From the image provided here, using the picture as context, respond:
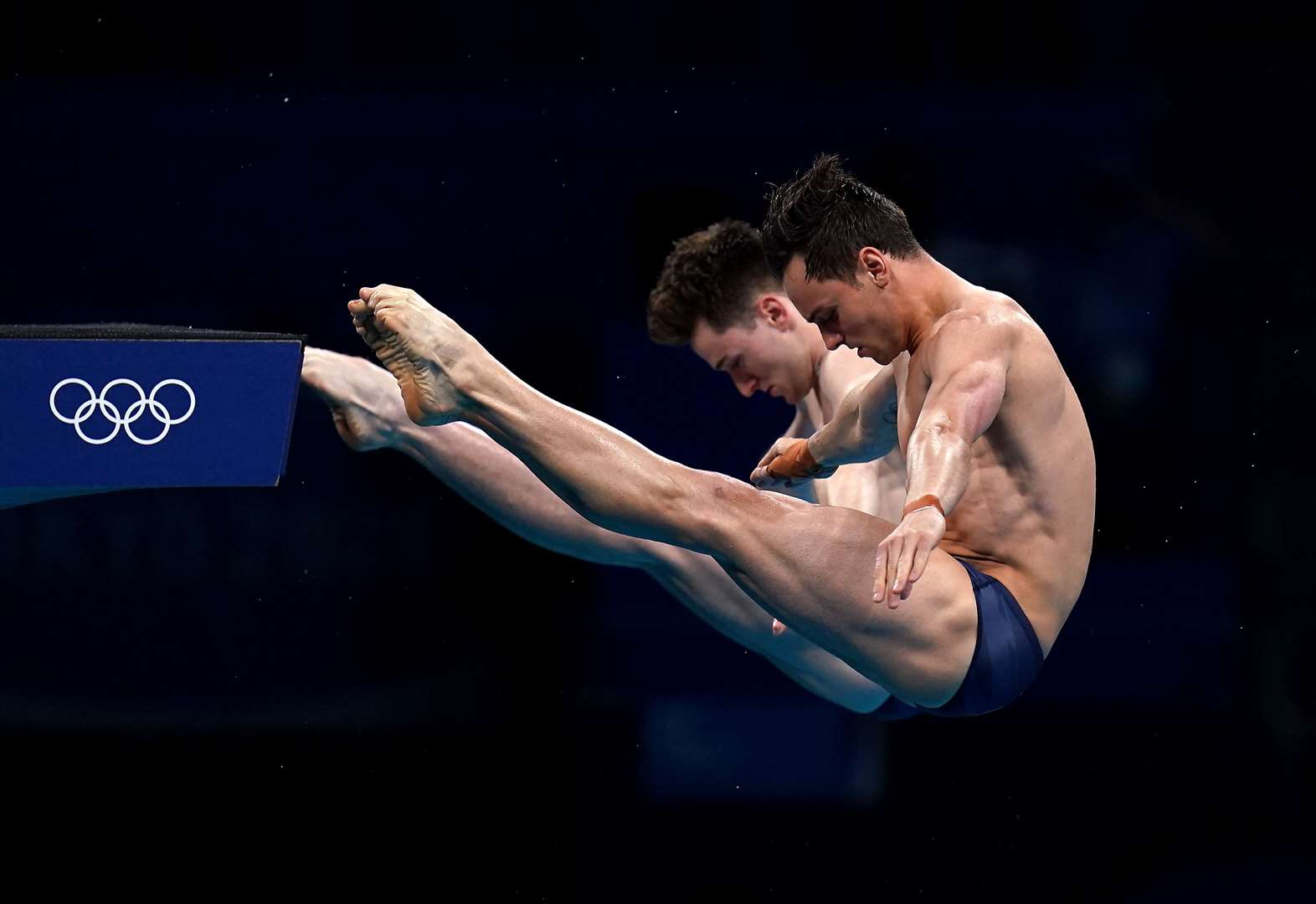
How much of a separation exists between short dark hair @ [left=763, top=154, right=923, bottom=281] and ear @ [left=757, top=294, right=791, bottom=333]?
2.64ft

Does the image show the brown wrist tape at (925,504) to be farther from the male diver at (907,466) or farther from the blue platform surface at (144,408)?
the blue platform surface at (144,408)

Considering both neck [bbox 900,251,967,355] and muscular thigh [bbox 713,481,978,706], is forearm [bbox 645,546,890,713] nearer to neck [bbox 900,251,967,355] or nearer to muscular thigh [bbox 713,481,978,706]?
muscular thigh [bbox 713,481,978,706]

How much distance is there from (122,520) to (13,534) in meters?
0.26

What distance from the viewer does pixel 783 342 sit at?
3.32m

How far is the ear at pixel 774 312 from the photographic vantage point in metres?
3.33

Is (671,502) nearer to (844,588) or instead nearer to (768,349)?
(844,588)

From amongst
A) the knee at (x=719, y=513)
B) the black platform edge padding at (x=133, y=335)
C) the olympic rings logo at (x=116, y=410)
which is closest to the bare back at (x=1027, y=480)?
the knee at (x=719, y=513)

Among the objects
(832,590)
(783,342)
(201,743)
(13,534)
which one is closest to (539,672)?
(201,743)

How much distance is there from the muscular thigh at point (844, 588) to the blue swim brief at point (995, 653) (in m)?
0.02

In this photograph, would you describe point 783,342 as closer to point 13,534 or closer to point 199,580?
point 199,580

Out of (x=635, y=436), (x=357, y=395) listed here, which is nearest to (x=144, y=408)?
(x=357, y=395)

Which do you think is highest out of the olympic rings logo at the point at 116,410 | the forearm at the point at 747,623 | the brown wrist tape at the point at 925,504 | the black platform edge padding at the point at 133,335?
the black platform edge padding at the point at 133,335

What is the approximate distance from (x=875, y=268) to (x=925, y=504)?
1.93ft

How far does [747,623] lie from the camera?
114 inches
